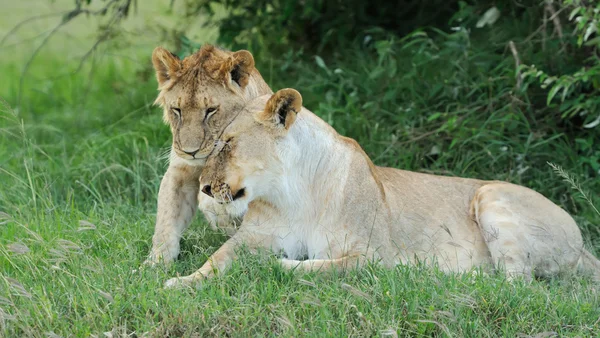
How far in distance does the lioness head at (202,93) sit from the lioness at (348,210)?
8cm

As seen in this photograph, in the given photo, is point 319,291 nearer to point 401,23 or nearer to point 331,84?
point 331,84

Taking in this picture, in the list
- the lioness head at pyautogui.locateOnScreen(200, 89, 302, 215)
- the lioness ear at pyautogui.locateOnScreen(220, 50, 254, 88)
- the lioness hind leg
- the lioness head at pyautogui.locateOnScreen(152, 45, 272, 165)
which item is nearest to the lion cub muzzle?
the lioness head at pyautogui.locateOnScreen(200, 89, 302, 215)

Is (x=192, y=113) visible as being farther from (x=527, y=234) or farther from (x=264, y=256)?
(x=527, y=234)

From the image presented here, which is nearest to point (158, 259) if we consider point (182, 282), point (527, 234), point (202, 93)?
point (182, 282)

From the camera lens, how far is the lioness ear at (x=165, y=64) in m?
4.00

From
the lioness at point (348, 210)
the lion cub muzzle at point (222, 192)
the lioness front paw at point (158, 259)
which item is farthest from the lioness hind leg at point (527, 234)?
the lioness front paw at point (158, 259)

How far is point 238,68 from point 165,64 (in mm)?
311

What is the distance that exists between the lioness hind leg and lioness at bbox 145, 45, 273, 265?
117 cm

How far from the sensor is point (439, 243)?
4.29 m

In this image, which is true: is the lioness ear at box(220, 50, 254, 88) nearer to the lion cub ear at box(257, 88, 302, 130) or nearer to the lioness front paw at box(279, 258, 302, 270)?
the lion cub ear at box(257, 88, 302, 130)

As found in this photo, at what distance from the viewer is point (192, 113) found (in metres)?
3.83

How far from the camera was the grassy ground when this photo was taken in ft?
10.6

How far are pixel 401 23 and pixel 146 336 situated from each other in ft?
13.8

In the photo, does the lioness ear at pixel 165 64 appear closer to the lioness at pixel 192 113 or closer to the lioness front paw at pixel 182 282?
the lioness at pixel 192 113
